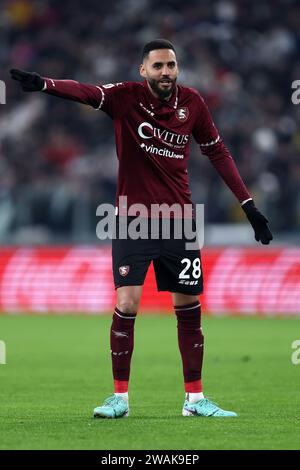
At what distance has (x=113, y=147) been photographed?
2062cm

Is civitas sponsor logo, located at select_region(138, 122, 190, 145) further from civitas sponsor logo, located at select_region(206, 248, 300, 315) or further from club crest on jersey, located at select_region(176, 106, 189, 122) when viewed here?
civitas sponsor logo, located at select_region(206, 248, 300, 315)

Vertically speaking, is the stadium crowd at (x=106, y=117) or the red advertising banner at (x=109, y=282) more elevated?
the stadium crowd at (x=106, y=117)

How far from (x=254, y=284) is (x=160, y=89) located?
10.6 metres

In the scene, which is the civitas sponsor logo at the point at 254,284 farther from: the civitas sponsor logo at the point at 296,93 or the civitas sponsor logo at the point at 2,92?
the civitas sponsor logo at the point at 2,92

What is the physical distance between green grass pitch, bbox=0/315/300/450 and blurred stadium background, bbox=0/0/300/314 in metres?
0.97

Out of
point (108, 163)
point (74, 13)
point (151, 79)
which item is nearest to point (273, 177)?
point (108, 163)

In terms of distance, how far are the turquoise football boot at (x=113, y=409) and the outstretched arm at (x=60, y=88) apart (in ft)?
6.30

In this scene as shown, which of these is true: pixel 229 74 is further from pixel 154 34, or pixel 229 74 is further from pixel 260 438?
pixel 260 438

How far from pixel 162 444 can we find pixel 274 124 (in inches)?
554

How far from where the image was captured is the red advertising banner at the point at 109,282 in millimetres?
Result: 18406

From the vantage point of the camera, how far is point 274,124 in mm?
20266

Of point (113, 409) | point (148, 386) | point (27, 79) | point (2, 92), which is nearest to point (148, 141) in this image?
point (27, 79)

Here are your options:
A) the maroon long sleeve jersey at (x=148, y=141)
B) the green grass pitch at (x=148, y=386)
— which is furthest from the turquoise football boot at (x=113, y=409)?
the maroon long sleeve jersey at (x=148, y=141)
